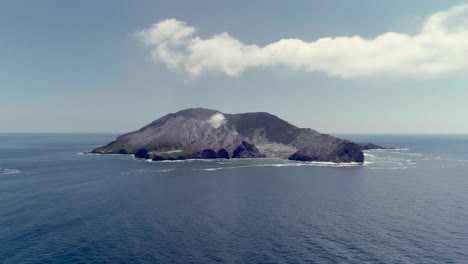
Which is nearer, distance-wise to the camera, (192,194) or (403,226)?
(403,226)

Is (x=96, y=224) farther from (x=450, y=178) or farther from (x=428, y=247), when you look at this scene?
(x=450, y=178)

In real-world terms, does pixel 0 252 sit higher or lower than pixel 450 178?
lower

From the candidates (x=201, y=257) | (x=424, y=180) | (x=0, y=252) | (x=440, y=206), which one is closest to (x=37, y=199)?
(x=0, y=252)

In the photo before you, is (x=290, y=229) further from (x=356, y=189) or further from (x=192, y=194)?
(x=356, y=189)

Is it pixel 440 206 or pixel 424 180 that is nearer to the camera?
pixel 440 206

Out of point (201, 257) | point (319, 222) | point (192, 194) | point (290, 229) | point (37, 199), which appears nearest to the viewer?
point (201, 257)

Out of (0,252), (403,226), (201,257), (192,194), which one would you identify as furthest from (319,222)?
(0,252)

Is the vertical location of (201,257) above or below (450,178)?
below

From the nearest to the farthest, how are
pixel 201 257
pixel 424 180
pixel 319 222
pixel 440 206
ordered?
1. pixel 201 257
2. pixel 319 222
3. pixel 440 206
4. pixel 424 180

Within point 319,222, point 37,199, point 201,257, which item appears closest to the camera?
point 201,257
